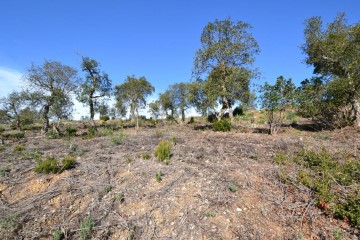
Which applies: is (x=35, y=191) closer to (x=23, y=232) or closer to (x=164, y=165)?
(x=23, y=232)

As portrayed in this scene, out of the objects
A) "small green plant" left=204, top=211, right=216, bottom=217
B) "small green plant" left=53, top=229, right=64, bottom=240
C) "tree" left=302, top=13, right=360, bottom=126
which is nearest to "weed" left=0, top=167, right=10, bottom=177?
"small green plant" left=53, top=229, right=64, bottom=240

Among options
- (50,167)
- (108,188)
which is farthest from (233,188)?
(50,167)

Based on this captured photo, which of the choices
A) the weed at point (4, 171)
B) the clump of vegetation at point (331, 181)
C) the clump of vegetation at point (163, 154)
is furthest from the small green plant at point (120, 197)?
the weed at point (4, 171)

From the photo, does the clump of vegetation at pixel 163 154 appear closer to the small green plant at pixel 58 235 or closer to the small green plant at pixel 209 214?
the small green plant at pixel 209 214

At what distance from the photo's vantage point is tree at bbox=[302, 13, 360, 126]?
51.2 ft

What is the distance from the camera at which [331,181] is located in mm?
5793

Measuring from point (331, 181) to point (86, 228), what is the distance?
5.84 metres

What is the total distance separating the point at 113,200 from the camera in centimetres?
583

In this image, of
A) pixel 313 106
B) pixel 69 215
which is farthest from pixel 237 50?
pixel 69 215

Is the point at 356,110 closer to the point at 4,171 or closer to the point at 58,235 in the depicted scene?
the point at 58,235

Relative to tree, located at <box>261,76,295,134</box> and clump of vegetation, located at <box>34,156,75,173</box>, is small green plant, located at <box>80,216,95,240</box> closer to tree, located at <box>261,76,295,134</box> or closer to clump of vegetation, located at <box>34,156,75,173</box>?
clump of vegetation, located at <box>34,156,75,173</box>

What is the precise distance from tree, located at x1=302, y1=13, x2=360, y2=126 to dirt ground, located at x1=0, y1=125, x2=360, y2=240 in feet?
36.8

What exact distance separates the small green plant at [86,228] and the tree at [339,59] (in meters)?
16.7

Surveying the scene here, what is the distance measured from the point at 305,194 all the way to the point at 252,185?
3.99 ft
